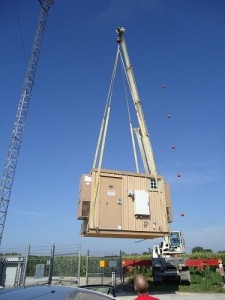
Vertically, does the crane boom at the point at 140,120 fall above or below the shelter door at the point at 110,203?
above

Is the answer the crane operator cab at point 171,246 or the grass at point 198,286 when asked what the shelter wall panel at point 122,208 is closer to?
the grass at point 198,286

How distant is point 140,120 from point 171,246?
9.17 meters

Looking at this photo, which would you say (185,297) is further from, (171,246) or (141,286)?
(141,286)

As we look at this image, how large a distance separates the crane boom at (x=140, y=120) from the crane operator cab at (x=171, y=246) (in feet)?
15.8

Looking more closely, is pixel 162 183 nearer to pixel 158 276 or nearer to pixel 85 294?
pixel 158 276

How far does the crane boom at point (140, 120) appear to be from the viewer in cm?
1994

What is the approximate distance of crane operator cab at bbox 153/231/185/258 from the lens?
18312mm

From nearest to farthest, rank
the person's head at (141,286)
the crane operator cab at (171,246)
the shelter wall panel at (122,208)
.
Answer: the person's head at (141,286), the shelter wall panel at (122,208), the crane operator cab at (171,246)

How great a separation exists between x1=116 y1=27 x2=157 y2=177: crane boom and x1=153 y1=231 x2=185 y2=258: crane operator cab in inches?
189

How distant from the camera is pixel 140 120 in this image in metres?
20.8

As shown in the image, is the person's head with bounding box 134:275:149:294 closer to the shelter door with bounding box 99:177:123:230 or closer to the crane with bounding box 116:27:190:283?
the shelter door with bounding box 99:177:123:230

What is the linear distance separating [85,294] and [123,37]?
21641 millimetres

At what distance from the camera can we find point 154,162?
19.9m

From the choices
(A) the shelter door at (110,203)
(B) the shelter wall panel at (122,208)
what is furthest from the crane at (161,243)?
(A) the shelter door at (110,203)
